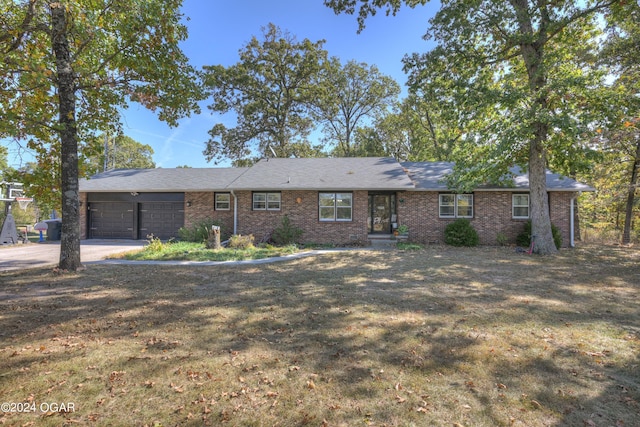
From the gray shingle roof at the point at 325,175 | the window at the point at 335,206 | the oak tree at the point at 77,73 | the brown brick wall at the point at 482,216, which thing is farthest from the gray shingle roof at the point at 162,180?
the brown brick wall at the point at 482,216

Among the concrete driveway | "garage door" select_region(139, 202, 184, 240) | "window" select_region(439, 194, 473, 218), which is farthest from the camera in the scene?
"garage door" select_region(139, 202, 184, 240)

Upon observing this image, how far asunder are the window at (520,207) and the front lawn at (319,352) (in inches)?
295

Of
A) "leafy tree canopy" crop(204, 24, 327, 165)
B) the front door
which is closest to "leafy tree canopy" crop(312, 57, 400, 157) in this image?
"leafy tree canopy" crop(204, 24, 327, 165)

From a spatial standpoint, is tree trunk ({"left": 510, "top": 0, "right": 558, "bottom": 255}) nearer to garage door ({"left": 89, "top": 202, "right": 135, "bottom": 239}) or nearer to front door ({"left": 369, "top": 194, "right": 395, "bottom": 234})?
front door ({"left": 369, "top": 194, "right": 395, "bottom": 234})

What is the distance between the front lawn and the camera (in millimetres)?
2576

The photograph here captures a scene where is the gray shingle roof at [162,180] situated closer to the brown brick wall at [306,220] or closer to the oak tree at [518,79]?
the brown brick wall at [306,220]

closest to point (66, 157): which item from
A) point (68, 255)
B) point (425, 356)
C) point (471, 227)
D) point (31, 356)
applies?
point (68, 255)

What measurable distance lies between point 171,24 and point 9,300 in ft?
22.2

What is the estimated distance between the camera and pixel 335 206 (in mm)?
14195

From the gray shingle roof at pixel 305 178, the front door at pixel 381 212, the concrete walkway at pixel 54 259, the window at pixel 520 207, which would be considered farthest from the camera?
the front door at pixel 381 212

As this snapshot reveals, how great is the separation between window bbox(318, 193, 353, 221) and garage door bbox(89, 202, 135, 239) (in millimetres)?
10353

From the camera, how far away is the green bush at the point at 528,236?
12930mm

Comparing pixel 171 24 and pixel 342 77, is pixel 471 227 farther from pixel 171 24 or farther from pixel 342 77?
pixel 342 77

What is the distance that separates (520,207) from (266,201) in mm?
11718
